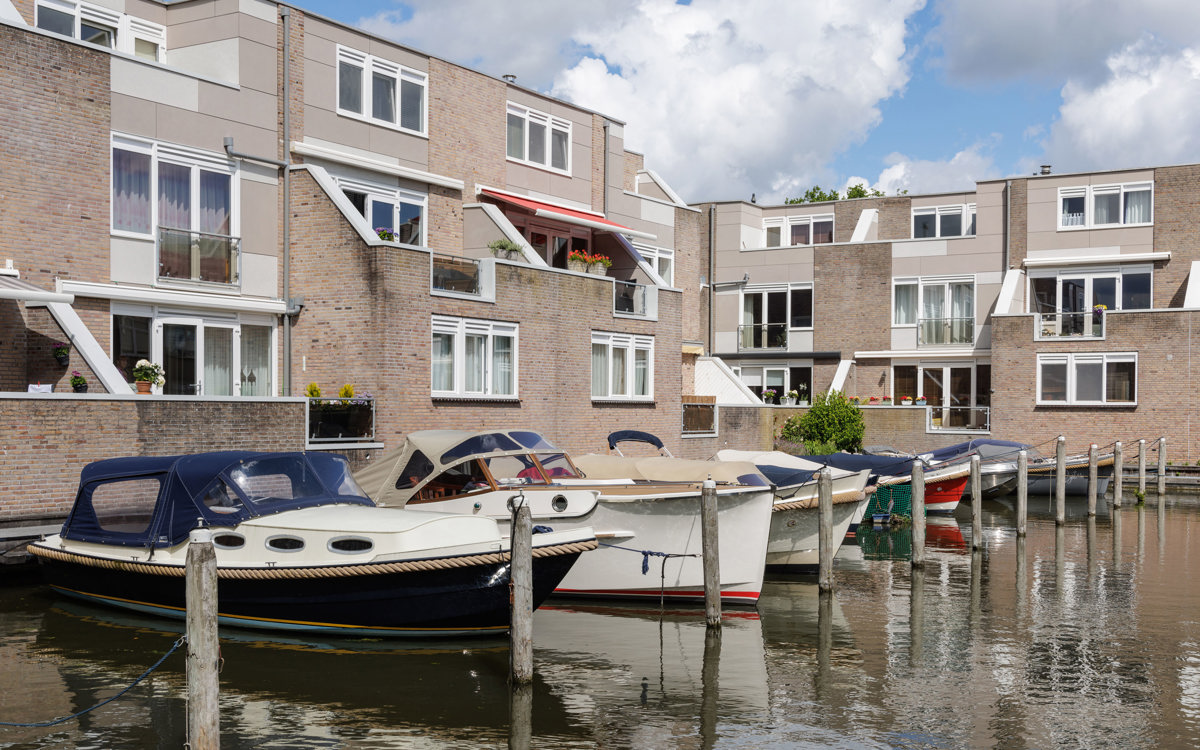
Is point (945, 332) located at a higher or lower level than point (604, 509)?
higher

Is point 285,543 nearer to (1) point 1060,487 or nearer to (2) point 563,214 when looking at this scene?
(2) point 563,214

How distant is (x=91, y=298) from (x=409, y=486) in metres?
7.67

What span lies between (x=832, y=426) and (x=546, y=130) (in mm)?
13078

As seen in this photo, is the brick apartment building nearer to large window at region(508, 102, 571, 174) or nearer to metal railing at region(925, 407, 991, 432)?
metal railing at region(925, 407, 991, 432)

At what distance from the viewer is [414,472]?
17.2 meters

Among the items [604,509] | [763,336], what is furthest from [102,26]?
[763,336]

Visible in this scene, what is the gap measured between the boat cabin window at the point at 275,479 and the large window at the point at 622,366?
1399cm

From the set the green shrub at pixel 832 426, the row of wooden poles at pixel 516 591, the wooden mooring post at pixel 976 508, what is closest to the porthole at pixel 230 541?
the row of wooden poles at pixel 516 591

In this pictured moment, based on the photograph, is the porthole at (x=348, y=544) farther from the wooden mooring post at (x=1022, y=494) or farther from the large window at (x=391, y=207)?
the wooden mooring post at (x=1022, y=494)

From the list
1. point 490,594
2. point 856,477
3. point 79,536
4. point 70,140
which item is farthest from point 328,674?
point 70,140

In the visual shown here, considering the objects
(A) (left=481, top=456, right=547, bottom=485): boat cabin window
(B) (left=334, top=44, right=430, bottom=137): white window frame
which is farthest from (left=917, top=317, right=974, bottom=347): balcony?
(A) (left=481, top=456, right=547, bottom=485): boat cabin window

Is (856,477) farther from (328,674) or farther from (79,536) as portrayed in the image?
(79,536)

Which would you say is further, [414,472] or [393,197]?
[393,197]

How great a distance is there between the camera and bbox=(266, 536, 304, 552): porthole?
43.7 feet
